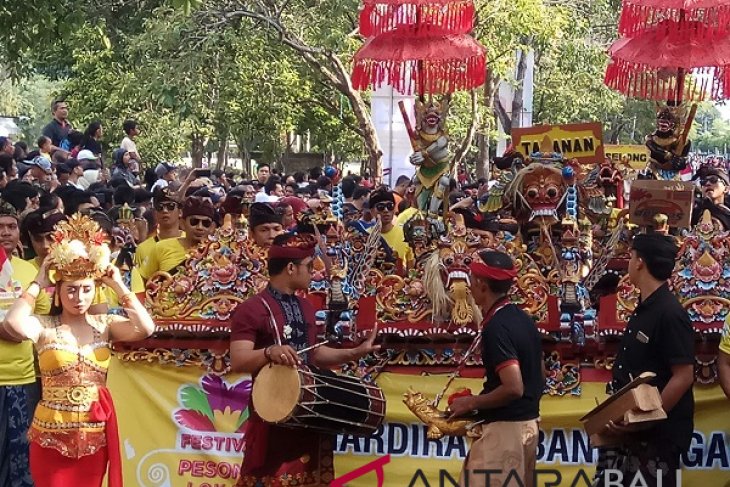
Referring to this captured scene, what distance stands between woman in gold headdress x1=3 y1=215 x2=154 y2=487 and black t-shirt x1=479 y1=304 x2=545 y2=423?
1.84m

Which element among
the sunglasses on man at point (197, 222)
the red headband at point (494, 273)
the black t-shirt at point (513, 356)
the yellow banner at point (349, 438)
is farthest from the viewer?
the sunglasses on man at point (197, 222)

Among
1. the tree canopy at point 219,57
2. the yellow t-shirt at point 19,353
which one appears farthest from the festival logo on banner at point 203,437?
the tree canopy at point 219,57

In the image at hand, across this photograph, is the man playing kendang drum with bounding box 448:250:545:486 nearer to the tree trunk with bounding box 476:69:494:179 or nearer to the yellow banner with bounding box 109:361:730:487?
the yellow banner with bounding box 109:361:730:487

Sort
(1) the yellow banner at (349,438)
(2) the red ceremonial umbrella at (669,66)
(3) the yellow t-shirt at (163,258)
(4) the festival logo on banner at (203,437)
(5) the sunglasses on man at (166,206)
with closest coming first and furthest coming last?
(1) the yellow banner at (349,438)
(4) the festival logo on banner at (203,437)
(3) the yellow t-shirt at (163,258)
(5) the sunglasses on man at (166,206)
(2) the red ceremonial umbrella at (669,66)

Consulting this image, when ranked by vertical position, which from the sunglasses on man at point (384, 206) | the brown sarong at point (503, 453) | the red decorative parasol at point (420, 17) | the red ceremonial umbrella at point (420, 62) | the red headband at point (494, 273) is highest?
the red decorative parasol at point (420, 17)

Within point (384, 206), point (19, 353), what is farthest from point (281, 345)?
point (384, 206)

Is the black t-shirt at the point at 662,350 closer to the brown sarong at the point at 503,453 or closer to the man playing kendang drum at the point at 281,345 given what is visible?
the brown sarong at the point at 503,453

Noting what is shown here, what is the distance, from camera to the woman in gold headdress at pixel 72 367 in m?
5.84

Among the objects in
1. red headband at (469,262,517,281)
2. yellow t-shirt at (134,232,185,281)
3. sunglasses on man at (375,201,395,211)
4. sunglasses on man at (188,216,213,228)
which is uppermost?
red headband at (469,262,517,281)

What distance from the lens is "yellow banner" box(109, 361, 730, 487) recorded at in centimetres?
666

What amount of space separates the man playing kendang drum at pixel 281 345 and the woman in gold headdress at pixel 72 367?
0.76 meters

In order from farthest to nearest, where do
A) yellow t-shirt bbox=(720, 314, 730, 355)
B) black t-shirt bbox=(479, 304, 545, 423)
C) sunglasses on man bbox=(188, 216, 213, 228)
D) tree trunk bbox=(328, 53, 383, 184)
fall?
tree trunk bbox=(328, 53, 383, 184)
sunglasses on man bbox=(188, 216, 213, 228)
yellow t-shirt bbox=(720, 314, 730, 355)
black t-shirt bbox=(479, 304, 545, 423)

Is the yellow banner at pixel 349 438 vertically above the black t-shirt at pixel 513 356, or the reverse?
the black t-shirt at pixel 513 356

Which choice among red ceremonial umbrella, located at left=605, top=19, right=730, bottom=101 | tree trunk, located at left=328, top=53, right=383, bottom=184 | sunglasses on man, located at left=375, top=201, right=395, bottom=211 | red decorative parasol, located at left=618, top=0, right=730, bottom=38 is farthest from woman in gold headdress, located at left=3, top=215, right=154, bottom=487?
tree trunk, located at left=328, top=53, right=383, bottom=184
